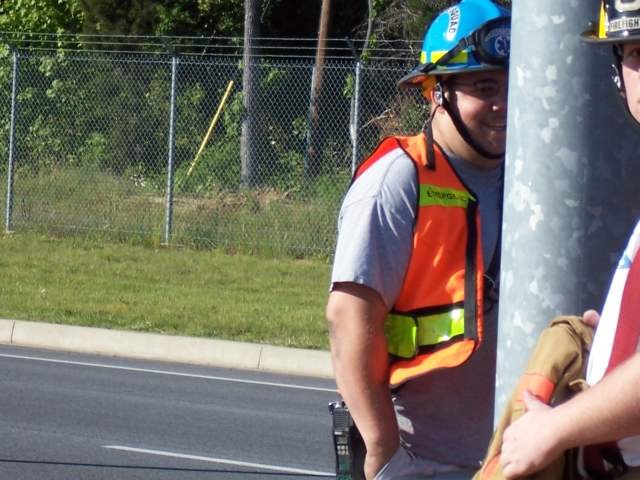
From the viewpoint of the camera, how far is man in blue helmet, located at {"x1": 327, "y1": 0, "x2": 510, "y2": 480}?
10.6 ft

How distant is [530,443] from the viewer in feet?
7.24

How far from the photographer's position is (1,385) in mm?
10086

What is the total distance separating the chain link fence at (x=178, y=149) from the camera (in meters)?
17.9

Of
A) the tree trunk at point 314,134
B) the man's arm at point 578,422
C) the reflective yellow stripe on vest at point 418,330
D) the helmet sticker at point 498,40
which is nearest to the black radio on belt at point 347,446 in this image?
the reflective yellow stripe on vest at point 418,330

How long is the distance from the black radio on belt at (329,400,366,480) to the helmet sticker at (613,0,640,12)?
1435mm

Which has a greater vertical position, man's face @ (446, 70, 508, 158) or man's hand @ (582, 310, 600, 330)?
man's face @ (446, 70, 508, 158)

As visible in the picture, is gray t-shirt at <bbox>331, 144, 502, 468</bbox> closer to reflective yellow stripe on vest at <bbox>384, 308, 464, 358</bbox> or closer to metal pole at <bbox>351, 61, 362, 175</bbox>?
reflective yellow stripe on vest at <bbox>384, 308, 464, 358</bbox>

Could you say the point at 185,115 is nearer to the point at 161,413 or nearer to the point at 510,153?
the point at 161,413

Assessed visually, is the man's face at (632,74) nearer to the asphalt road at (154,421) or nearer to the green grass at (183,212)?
the asphalt road at (154,421)

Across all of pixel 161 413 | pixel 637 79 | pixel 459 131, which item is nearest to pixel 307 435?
pixel 161 413

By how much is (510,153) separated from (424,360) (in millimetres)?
728

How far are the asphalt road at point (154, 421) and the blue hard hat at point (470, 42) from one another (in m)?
4.47

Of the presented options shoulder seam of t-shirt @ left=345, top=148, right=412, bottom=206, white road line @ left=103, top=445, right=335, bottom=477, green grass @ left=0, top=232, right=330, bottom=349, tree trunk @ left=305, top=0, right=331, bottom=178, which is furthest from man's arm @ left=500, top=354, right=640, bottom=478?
tree trunk @ left=305, top=0, right=331, bottom=178

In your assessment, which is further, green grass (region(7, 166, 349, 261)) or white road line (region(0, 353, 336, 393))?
green grass (region(7, 166, 349, 261))
